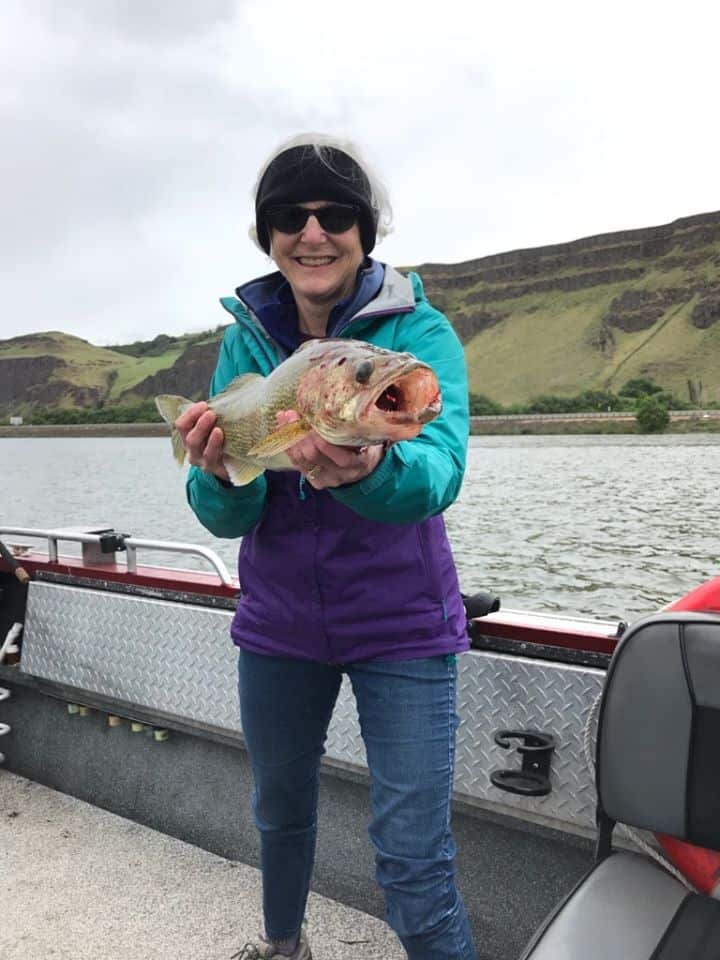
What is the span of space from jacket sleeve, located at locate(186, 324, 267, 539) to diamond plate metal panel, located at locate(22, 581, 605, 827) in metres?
0.94

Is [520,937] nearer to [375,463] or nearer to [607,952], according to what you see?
[607,952]

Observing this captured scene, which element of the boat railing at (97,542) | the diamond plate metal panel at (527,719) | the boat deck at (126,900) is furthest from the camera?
the boat railing at (97,542)

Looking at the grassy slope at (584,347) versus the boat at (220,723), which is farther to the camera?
the grassy slope at (584,347)

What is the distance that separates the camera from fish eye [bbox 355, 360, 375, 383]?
1.27 m

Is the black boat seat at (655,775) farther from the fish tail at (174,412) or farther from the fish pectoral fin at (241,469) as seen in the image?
the fish tail at (174,412)

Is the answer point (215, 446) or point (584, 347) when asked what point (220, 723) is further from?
point (584, 347)

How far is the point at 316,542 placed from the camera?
1.87m

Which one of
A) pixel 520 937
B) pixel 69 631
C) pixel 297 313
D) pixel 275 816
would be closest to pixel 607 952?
pixel 275 816

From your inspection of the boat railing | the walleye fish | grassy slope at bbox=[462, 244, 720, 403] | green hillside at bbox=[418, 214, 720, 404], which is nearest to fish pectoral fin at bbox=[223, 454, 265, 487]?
the walleye fish

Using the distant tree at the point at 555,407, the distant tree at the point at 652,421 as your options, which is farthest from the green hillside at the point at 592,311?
the distant tree at the point at 652,421

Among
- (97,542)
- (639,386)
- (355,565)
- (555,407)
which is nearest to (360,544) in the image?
(355,565)

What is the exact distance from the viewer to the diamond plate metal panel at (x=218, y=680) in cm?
231

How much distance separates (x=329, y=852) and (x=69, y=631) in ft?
4.95

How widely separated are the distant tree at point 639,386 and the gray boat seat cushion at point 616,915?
90603mm
